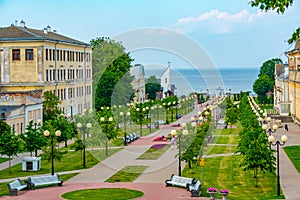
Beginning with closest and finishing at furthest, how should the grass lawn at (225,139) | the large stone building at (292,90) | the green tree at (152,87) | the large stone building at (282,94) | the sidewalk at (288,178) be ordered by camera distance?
the sidewalk at (288,178)
the grass lawn at (225,139)
the large stone building at (292,90)
the large stone building at (282,94)
the green tree at (152,87)

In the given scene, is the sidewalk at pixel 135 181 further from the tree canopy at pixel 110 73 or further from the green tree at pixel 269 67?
the green tree at pixel 269 67

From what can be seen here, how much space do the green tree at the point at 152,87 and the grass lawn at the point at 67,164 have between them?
36805 millimetres

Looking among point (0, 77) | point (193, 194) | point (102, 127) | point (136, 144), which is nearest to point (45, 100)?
point (0, 77)

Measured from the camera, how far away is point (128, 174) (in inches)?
1415

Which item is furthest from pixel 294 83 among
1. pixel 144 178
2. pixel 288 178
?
pixel 144 178

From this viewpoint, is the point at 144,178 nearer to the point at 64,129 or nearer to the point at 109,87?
the point at 64,129

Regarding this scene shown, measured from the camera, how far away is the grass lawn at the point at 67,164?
1435 inches

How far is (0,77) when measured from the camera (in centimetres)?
6819

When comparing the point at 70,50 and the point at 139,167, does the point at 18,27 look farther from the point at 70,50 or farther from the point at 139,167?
the point at 139,167

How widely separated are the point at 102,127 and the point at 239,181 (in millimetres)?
15337

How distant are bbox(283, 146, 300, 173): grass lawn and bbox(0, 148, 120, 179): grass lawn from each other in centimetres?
1203

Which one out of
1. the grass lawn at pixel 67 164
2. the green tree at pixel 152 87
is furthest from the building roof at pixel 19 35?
the grass lawn at pixel 67 164

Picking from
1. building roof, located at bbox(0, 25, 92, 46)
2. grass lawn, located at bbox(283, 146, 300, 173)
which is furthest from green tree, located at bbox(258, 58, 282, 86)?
grass lawn, located at bbox(283, 146, 300, 173)

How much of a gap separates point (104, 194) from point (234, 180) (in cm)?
770
